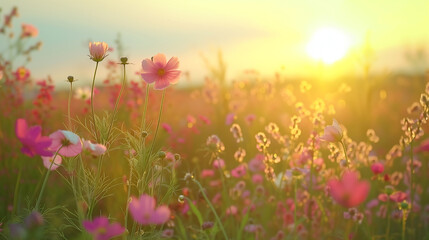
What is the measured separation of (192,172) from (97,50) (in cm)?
68

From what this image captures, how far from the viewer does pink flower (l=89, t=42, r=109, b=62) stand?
166 centimetres

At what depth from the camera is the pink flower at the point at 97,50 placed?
5.46 ft

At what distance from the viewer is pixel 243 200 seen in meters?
3.17

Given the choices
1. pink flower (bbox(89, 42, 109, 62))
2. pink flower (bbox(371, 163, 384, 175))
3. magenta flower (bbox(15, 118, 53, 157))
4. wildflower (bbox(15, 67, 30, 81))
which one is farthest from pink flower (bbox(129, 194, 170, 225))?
wildflower (bbox(15, 67, 30, 81))

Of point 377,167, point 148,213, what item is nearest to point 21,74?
point 377,167

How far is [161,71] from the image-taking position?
1854 mm

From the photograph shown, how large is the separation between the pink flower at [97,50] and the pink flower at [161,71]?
196 millimetres

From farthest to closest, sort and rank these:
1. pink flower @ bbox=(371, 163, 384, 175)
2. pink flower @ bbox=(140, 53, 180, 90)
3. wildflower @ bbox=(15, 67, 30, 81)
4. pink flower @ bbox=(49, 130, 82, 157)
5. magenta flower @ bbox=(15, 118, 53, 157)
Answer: wildflower @ bbox=(15, 67, 30, 81) < pink flower @ bbox=(371, 163, 384, 175) < pink flower @ bbox=(140, 53, 180, 90) < pink flower @ bbox=(49, 130, 82, 157) < magenta flower @ bbox=(15, 118, 53, 157)

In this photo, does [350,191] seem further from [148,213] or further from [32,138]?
[32,138]

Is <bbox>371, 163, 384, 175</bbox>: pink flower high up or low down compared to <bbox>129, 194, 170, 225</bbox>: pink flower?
down

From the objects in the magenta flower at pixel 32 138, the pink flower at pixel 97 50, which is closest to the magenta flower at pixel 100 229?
the magenta flower at pixel 32 138

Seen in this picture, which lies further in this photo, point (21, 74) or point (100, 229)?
point (21, 74)

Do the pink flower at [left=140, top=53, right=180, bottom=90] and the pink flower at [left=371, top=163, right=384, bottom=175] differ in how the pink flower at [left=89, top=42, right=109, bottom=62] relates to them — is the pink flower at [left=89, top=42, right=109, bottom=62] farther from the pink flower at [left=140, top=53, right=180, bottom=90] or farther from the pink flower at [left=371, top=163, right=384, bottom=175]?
the pink flower at [left=371, top=163, right=384, bottom=175]

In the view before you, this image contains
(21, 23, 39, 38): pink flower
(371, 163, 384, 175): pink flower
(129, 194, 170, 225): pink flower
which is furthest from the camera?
(21, 23, 39, 38): pink flower
